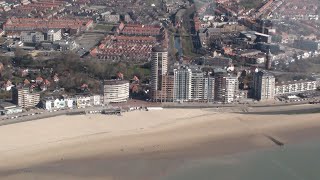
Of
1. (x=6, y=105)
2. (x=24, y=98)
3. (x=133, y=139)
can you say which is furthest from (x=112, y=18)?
(x=133, y=139)

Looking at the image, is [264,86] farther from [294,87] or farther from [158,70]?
[158,70]

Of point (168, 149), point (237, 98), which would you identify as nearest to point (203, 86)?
point (237, 98)

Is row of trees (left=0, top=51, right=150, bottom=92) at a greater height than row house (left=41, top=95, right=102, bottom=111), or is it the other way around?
row of trees (left=0, top=51, right=150, bottom=92)

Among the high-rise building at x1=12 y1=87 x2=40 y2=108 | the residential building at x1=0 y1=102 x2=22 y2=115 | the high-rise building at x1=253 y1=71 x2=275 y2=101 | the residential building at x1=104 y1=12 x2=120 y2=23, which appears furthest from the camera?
the residential building at x1=104 y1=12 x2=120 y2=23

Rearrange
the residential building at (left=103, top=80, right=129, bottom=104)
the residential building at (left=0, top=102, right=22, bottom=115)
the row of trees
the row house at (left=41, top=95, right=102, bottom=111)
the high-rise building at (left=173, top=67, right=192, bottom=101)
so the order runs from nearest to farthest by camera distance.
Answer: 1. the residential building at (left=0, top=102, right=22, bottom=115)
2. the row house at (left=41, top=95, right=102, bottom=111)
3. the residential building at (left=103, top=80, right=129, bottom=104)
4. the high-rise building at (left=173, top=67, right=192, bottom=101)
5. the row of trees

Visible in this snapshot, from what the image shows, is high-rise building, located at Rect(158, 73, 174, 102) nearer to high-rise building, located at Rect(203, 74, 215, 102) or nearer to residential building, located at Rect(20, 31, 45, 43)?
high-rise building, located at Rect(203, 74, 215, 102)

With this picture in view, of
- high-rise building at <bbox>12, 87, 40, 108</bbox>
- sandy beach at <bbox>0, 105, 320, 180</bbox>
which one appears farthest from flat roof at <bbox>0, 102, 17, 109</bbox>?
sandy beach at <bbox>0, 105, 320, 180</bbox>
